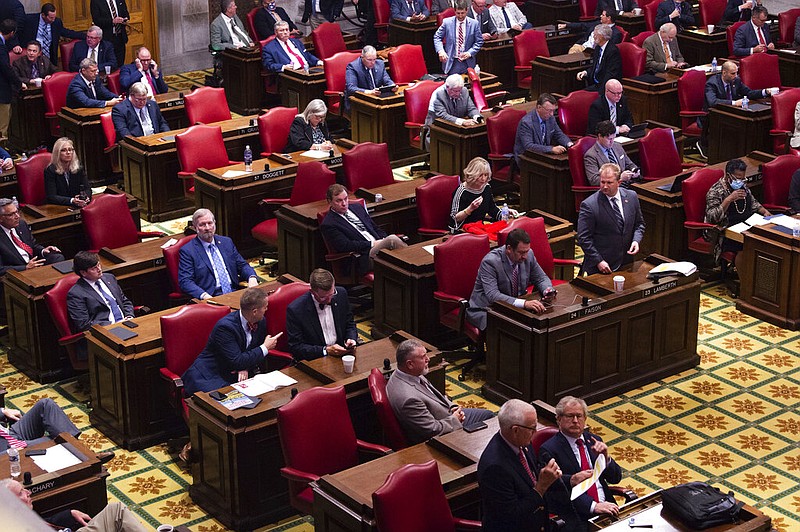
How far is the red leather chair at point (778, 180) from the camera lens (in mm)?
10031

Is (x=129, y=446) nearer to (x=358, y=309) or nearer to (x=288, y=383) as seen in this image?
(x=288, y=383)

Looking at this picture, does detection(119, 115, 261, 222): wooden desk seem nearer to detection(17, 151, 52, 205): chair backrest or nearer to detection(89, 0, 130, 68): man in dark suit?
detection(17, 151, 52, 205): chair backrest

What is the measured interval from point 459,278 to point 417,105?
15.2 feet

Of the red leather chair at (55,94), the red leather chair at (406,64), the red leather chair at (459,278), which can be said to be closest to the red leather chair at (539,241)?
the red leather chair at (459,278)

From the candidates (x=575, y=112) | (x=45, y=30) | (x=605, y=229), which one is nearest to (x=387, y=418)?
(x=605, y=229)

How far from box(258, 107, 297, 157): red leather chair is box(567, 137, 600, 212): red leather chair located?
2.91 metres

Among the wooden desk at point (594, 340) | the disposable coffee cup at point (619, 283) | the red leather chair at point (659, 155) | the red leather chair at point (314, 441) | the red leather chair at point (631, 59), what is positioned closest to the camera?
the red leather chair at point (314, 441)

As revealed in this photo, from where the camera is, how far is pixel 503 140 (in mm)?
11570

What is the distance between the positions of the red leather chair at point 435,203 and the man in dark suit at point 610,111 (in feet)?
9.24

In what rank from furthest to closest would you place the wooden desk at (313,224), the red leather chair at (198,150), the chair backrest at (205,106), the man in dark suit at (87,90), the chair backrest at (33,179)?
the man in dark suit at (87,90) < the chair backrest at (205,106) < the red leather chair at (198,150) < the chair backrest at (33,179) < the wooden desk at (313,224)

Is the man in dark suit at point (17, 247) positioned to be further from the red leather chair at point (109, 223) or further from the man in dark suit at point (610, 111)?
the man in dark suit at point (610, 111)

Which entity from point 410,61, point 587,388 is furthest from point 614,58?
point 587,388

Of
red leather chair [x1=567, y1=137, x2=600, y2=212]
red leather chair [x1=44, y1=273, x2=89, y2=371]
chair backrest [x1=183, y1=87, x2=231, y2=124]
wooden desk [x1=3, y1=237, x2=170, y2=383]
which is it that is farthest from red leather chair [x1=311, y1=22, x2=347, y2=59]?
red leather chair [x1=44, y1=273, x2=89, y2=371]

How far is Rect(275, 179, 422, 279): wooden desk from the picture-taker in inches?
368
